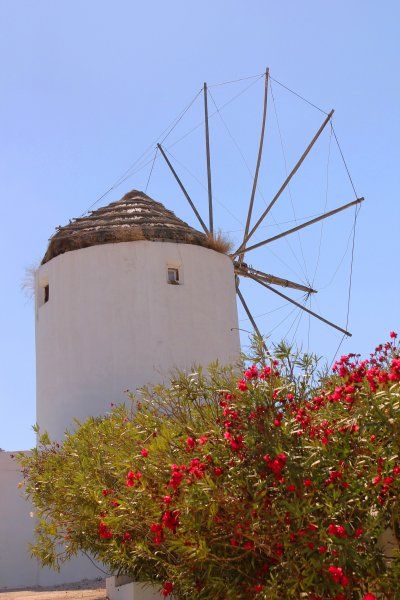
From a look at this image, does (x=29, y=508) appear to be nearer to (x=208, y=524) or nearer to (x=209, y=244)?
(x=209, y=244)

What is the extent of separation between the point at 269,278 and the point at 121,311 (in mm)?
4366

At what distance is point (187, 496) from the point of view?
6.02 metres

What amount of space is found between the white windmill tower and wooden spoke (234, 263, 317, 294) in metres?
1.46

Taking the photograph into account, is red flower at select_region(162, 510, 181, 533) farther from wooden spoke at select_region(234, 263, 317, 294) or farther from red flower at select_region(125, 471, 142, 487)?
wooden spoke at select_region(234, 263, 317, 294)

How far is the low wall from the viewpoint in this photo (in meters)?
13.5

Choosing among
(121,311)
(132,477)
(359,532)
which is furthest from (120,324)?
(359,532)

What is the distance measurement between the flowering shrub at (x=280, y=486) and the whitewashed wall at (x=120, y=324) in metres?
7.17

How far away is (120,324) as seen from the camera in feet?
47.6

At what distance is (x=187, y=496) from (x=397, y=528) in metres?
1.46

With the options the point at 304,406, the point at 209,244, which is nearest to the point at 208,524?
the point at 304,406

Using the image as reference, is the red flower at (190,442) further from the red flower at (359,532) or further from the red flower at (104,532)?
the red flower at (104,532)

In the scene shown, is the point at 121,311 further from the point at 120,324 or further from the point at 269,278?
the point at 269,278

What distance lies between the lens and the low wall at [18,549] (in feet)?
44.2

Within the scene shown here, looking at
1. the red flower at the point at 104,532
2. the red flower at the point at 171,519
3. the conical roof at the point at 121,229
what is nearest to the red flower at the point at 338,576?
the red flower at the point at 171,519
